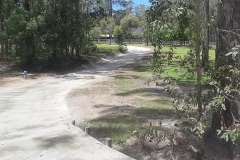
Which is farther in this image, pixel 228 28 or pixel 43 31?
pixel 43 31

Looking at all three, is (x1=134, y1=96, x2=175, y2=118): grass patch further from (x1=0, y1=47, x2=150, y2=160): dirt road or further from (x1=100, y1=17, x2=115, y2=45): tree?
(x1=100, y1=17, x2=115, y2=45): tree

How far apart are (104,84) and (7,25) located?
912 centimetres

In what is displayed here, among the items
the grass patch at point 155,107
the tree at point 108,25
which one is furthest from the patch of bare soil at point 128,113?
the tree at point 108,25

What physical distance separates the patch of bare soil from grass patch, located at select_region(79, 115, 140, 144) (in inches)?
12.1

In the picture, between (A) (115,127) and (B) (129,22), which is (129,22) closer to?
(B) (129,22)

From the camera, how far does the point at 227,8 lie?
6.24 m

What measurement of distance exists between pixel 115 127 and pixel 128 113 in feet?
6.37

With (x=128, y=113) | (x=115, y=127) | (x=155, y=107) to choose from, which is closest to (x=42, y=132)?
(x=115, y=127)

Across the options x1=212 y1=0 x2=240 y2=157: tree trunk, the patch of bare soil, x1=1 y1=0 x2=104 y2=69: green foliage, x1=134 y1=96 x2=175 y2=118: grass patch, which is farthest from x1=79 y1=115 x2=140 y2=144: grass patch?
x1=1 y1=0 x2=104 y2=69: green foliage

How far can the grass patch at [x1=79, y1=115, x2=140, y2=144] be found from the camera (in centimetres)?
751

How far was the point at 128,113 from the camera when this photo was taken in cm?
1016

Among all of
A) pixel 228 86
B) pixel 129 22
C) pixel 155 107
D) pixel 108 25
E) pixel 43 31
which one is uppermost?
pixel 129 22

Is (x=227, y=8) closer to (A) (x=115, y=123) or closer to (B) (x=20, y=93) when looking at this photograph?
(A) (x=115, y=123)

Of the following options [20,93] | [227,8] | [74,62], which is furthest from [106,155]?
[74,62]
